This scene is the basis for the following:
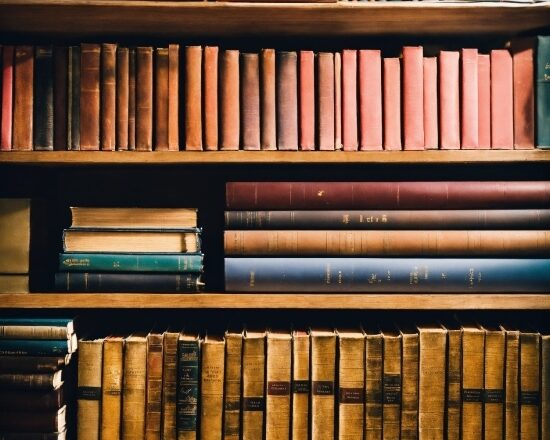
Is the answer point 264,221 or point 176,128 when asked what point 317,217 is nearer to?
point 264,221

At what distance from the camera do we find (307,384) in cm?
98

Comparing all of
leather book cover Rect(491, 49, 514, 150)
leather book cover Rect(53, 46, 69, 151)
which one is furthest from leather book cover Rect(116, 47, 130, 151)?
leather book cover Rect(491, 49, 514, 150)

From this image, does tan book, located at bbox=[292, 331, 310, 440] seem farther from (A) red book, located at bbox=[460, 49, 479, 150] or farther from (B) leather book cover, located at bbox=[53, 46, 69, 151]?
(B) leather book cover, located at bbox=[53, 46, 69, 151]

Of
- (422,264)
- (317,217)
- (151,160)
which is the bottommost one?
(422,264)

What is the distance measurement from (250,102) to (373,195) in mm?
331

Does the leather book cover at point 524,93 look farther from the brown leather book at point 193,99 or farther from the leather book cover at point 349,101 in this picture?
the brown leather book at point 193,99

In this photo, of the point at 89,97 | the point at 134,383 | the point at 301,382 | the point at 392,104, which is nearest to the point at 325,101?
the point at 392,104

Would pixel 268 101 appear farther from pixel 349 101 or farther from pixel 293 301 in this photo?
pixel 293 301

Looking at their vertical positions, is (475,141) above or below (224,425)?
above

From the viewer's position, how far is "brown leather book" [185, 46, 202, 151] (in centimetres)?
96

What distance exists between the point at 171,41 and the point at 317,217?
555 millimetres

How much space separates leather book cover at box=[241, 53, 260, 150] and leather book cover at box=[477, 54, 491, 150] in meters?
0.47

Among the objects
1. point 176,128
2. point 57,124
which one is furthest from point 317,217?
point 57,124

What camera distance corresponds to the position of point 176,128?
0.97m
